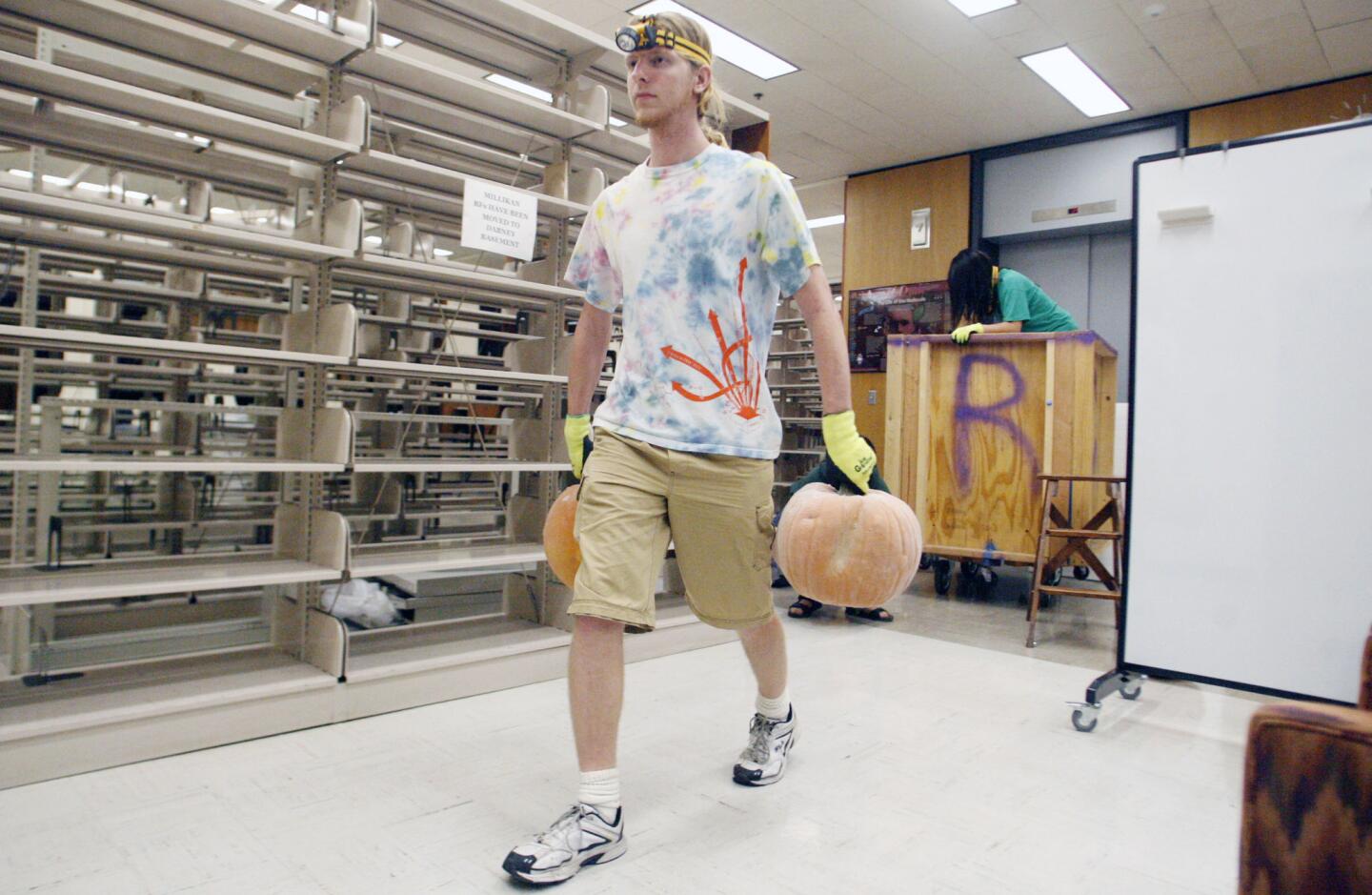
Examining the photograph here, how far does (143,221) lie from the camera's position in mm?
2164

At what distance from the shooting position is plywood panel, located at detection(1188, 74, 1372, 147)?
5.87 metres

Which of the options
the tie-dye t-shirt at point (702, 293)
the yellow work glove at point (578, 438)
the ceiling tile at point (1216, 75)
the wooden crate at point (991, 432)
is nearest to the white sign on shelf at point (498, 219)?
the yellow work glove at point (578, 438)

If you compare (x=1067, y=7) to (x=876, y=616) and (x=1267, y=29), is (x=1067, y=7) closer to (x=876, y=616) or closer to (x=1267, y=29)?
(x=1267, y=29)

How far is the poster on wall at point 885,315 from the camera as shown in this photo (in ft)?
24.6

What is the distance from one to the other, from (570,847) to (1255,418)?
Result: 2043 mm

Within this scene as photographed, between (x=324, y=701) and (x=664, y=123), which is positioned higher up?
(x=664, y=123)

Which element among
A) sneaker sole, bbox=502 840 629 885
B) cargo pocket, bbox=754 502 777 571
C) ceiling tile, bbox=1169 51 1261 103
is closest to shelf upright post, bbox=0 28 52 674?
sneaker sole, bbox=502 840 629 885

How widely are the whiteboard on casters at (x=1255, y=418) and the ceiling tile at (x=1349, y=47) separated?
434 cm

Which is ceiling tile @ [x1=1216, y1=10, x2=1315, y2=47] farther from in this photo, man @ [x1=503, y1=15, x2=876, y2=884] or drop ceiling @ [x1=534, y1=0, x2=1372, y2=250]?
man @ [x1=503, y1=15, x2=876, y2=884]

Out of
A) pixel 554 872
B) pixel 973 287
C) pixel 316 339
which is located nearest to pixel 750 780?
pixel 554 872

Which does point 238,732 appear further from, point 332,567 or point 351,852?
point 351,852

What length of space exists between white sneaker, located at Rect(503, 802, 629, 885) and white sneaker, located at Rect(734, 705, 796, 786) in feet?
1.39

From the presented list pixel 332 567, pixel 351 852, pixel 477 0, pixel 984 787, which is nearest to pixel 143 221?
pixel 332 567

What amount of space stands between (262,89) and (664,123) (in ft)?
6.63
